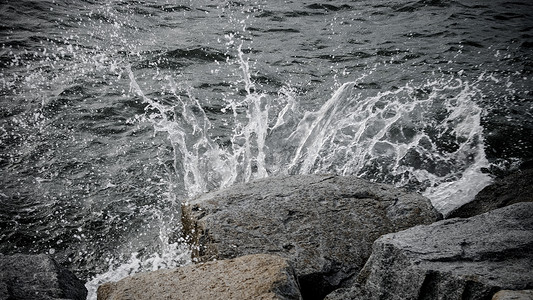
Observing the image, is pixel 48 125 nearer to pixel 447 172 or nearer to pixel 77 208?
pixel 77 208

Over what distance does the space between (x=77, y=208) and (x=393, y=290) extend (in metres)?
3.70

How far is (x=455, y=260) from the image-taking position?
2676 millimetres

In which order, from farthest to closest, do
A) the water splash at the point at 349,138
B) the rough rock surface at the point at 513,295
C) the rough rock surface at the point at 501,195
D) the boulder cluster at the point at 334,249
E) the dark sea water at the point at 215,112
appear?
the water splash at the point at 349,138 < the dark sea water at the point at 215,112 < the rough rock surface at the point at 501,195 < the boulder cluster at the point at 334,249 < the rough rock surface at the point at 513,295

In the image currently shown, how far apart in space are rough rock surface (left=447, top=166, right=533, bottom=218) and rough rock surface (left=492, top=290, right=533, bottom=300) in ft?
6.38

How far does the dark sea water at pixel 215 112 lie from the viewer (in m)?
4.80

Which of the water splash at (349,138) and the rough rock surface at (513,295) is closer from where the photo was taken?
the rough rock surface at (513,295)

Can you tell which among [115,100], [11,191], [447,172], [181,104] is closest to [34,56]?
[115,100]

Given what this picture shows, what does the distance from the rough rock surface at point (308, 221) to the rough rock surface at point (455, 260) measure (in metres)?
0.35

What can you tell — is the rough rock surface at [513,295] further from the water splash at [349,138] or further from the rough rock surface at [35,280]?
the rough rock surface at [35,280]

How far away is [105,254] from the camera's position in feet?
14.0

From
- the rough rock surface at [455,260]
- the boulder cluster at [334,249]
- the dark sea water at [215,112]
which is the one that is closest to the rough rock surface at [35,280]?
the boulder cluster at [334,249]

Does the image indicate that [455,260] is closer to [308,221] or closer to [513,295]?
[513,295]

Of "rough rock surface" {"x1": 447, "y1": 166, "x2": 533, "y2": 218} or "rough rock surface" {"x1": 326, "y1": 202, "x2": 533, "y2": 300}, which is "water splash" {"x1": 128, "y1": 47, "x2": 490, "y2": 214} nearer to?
"rough rock surface" {"x1": 447, "y1": 166, "x2": 533, "y2": 218}

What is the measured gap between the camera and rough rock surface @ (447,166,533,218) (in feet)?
13.1
